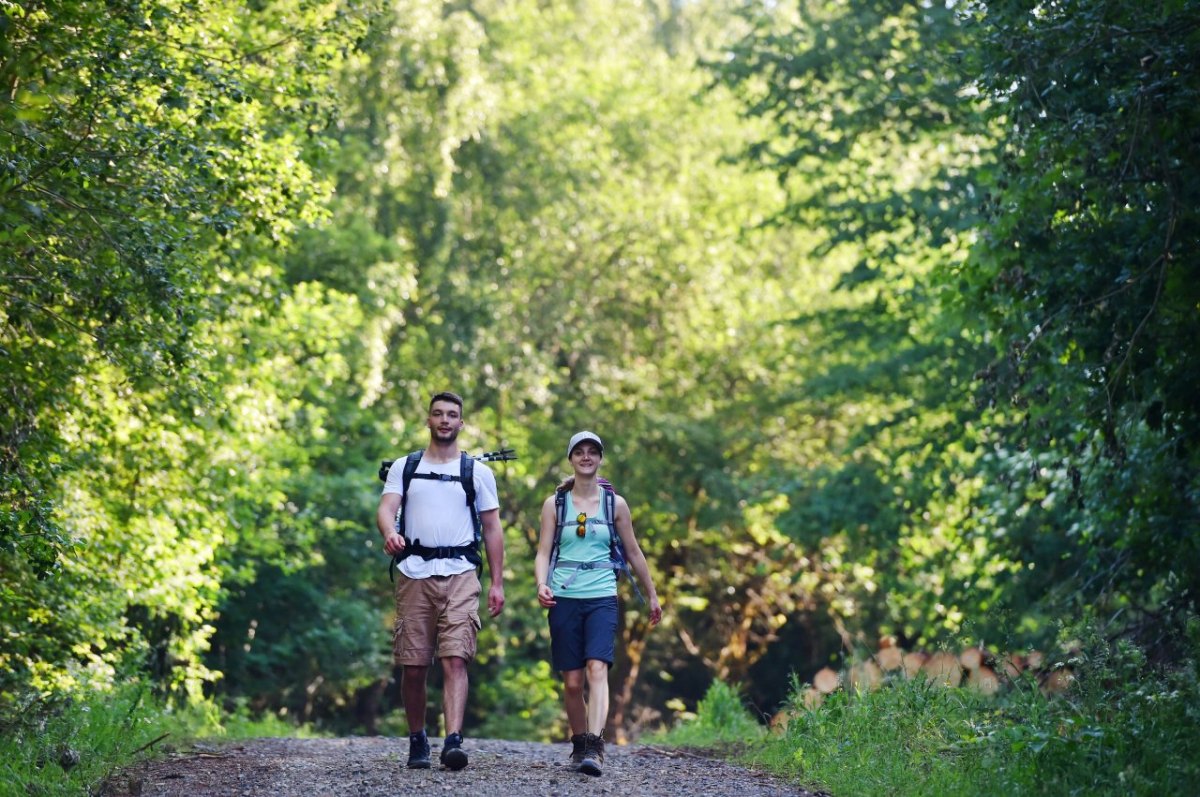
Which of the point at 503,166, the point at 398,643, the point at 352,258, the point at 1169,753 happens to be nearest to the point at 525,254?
the point at 503,166

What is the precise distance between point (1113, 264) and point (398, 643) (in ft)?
17.6

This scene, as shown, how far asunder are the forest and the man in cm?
199

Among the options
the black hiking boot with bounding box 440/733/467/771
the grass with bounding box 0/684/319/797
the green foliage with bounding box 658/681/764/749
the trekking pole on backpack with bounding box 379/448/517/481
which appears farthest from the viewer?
the green foliage with bounding box 658/681/764/749

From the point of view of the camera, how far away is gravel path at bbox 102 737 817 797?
770 centimetres

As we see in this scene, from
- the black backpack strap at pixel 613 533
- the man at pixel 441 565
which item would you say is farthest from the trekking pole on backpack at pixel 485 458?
the black backpack strap at pixel 613 533

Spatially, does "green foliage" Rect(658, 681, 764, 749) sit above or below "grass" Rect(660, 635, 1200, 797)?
below

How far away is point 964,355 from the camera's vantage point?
1916 cm

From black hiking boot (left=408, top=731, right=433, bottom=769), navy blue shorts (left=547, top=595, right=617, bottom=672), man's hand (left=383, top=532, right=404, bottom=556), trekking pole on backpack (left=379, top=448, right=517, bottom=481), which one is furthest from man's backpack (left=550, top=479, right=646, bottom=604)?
black hiking boot (left=408, top=731, right=433, bottom=769)

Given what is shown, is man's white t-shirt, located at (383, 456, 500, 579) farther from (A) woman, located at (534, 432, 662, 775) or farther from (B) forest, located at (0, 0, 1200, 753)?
(B) forest, located at (0, 0, 1200, 753)

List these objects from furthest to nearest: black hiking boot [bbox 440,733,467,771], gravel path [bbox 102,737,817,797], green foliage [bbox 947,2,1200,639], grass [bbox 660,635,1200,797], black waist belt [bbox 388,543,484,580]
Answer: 1. green foliage [bbox 947,2,1200,639]
2. black waist belt [bbox 388,543,484,580]
3. black hiking boot [bbox 440,733,467,771]
4. gravel path [bbox 102,737,817,797]
5. grass [bbox 660,635,1200,797]

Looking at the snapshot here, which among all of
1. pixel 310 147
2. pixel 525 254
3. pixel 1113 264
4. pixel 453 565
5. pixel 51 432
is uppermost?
pixel 525 254

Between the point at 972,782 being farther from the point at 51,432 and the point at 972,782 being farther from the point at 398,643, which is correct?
the point at 51,432

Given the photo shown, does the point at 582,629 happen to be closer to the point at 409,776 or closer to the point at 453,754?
the point at 453,754

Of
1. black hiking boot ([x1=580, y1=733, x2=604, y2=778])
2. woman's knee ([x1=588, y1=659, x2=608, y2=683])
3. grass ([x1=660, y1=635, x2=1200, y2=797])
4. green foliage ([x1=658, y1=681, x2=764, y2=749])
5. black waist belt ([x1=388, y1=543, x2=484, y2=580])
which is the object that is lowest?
green foliage ([x1=658, y1=681, x2=764, y2=749])
